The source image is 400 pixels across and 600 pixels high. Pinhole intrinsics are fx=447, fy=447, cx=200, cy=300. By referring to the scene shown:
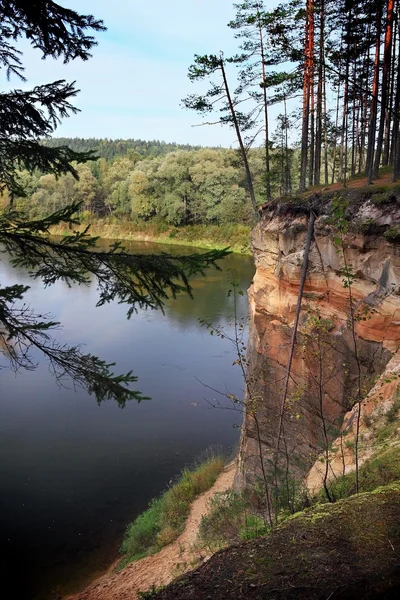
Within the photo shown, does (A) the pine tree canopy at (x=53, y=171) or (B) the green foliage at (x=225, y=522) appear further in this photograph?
(B) the green foliage at (x=225, y=522)

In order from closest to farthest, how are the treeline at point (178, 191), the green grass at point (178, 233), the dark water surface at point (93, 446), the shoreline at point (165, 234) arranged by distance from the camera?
the dark water surface at point (93, 446) → the green grass at point (178, 233) → the shoreline at point (165, 234) → the treeline at point (178, 191)

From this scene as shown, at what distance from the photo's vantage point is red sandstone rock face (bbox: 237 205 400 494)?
23.0 ft

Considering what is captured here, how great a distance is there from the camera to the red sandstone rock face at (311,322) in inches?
276

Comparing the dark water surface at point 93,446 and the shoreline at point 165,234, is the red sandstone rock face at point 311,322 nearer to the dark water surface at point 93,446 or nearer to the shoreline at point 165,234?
the dark water surface at point 93,446

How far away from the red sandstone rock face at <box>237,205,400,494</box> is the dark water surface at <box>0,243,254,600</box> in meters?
1.51

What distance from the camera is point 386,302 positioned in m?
6.91

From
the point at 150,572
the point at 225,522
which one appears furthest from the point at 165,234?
the point at 150,572

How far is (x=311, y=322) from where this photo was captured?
19.3ft

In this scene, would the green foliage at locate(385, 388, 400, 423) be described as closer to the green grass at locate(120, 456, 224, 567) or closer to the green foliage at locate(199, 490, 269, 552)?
the green foliage at locate(199, 490, 269, 552)

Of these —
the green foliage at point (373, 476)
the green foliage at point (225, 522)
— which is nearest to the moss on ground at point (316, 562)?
the green foliage at point (373, 476)

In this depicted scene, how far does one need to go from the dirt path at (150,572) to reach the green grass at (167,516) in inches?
10.1

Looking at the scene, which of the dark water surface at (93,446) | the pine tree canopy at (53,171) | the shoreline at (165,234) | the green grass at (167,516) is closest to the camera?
the pine tree canopy at (53,171)

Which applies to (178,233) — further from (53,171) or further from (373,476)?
(373,476)

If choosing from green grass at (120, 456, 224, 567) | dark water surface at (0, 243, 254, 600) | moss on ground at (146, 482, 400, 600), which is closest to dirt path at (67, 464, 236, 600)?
green grass at (120, 456, 224, 567)
